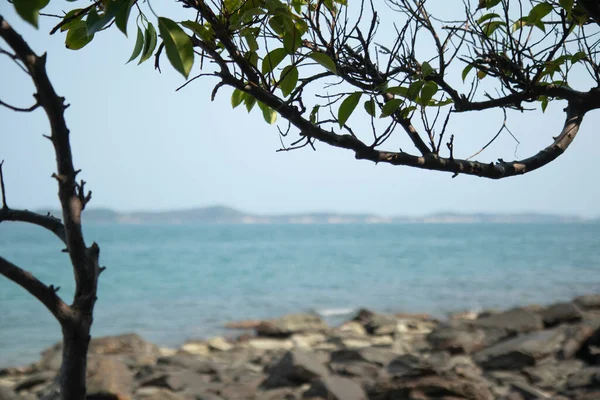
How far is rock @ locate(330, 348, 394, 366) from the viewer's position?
26.6 ft

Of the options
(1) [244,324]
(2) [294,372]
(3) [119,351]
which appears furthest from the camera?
(1) [244,324]

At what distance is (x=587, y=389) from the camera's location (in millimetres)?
6211

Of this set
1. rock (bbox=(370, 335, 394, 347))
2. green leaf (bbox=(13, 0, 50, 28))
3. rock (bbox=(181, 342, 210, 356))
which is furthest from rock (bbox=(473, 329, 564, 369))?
green leaf (bbox=(13, 0, 50, 28))

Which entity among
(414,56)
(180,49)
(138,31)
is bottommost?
(180,49)

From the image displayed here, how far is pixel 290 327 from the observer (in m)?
13.5

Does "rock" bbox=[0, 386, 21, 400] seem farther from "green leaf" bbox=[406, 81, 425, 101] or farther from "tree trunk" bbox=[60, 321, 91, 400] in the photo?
"green leaf" bbox=[406, 81, 425, 101]

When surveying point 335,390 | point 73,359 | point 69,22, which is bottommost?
point 335,390

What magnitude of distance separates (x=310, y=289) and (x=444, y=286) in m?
5.91

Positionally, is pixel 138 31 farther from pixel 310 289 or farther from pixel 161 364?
pixel 310 289

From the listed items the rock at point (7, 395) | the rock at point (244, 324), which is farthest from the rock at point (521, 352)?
the rock at point (244, 324)

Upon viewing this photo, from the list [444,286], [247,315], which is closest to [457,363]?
[247,315]

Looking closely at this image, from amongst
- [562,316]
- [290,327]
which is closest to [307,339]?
[290,327]

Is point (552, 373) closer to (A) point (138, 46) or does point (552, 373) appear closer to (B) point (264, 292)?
(A) point (138, 46)

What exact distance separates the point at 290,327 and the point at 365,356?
18.0 ft
